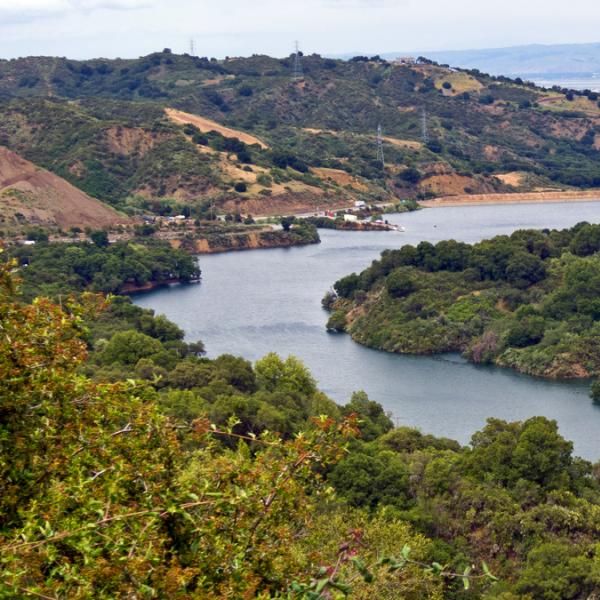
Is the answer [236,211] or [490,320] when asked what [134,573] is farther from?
[236,211]

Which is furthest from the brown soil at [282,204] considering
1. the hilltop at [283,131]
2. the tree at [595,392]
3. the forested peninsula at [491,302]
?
the tree at [595,392]

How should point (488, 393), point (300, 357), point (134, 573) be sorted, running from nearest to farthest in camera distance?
point (134, 573), point (488, 393), point (300, 357)

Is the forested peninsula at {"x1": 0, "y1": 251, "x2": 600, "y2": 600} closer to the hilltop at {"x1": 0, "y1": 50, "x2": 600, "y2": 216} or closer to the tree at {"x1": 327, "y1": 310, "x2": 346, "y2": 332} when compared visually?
the tree at {"x1": 327, "y1": 310, "x2": 346, "y2": 332}

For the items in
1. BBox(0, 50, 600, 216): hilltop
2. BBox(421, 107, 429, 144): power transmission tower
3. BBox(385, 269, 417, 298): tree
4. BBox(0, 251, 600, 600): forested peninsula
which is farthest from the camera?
BBox(421, 107, 429, 144): power transmission tower

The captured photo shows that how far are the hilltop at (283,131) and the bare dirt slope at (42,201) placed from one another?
574 cm

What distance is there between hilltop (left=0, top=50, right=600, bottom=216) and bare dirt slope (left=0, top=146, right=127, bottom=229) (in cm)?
574

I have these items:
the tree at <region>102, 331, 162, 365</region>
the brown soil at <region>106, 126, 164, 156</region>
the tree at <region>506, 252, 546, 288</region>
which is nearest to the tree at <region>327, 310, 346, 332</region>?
the tree at <region>506, 252, 546, 288</region>

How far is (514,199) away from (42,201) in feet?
133

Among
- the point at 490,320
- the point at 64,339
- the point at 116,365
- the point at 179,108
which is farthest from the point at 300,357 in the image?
the point at 179,108

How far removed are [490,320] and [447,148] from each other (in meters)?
70.5

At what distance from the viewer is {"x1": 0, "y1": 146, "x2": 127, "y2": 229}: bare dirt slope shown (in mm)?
84500

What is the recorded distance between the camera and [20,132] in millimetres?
106625

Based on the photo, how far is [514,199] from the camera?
10831cm

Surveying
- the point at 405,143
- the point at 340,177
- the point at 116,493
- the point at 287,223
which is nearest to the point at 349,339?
the point at 287,223
